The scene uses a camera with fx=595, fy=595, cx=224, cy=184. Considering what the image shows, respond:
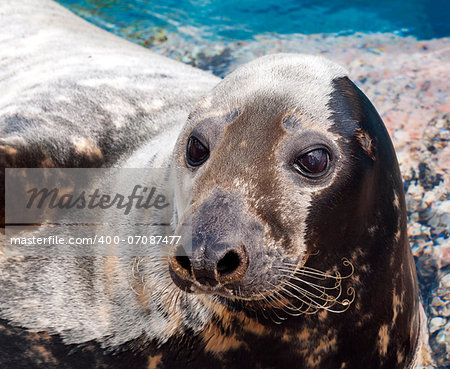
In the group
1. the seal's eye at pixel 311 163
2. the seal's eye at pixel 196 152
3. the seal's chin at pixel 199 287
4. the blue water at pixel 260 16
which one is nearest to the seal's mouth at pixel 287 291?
the seal's chin at pixel 199 287

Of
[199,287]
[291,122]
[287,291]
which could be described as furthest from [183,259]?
[291,122]

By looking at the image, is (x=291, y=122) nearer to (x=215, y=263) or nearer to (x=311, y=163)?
(x=311, y=163)

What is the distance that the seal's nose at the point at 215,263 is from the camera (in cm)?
190

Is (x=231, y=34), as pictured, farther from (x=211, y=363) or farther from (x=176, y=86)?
(x=211, y=363)

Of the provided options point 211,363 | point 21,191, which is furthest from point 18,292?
point 211,363

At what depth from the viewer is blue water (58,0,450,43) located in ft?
23.8

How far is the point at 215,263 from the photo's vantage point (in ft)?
6.21

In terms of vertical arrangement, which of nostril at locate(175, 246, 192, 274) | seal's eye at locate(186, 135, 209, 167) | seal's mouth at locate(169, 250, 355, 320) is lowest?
seal's mouth at locate(169, 250, 355, 320)

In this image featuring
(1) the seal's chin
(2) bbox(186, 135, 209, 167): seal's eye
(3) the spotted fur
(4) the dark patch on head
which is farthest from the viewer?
(2) bbox(186, 135, 209, 167): seal's eye

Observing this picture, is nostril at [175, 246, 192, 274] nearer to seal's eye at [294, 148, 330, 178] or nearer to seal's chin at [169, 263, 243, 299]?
seal's chin at [169, 263, 243, 299]

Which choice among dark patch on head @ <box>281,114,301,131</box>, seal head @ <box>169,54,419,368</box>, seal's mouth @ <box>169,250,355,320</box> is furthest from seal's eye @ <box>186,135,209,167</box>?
seal's mouth @ <box>169,250,355,320</box>

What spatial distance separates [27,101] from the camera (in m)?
3.50

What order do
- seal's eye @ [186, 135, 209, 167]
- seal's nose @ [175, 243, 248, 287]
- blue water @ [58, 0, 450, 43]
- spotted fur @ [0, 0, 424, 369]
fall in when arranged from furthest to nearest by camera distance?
blue water @ [58, 0, 450, 43] < seal's eye @ [186, 135, 209, 167] < spotted fur @ [0, 0, 424, 369] < seal's nose @ [175, 243, 248, 287]

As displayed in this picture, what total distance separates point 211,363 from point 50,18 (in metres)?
3.82
